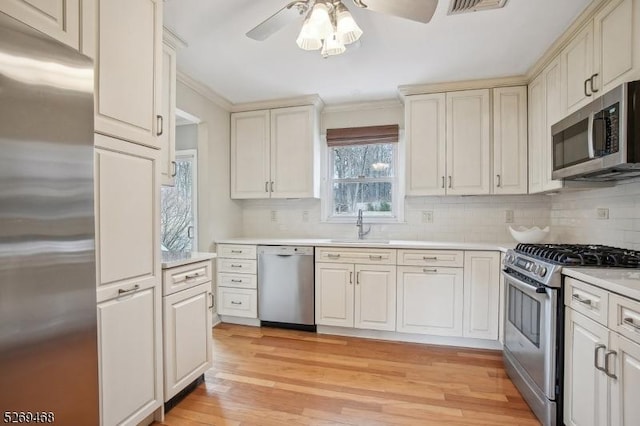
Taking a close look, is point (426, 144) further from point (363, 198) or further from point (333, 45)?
point (333, 45)

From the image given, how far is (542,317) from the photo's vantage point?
1777 millimetres

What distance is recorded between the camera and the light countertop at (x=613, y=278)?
3.99 feet

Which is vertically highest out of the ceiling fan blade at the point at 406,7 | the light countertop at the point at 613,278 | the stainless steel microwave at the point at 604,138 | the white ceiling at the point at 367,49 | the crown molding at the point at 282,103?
the white ceiling at the point at 367,49

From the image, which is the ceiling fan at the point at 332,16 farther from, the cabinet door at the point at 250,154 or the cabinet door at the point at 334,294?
the cabinet door at the point at 334,294

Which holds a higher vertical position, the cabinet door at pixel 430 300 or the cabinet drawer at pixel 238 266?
the cabinet drawer at pixel 238 266

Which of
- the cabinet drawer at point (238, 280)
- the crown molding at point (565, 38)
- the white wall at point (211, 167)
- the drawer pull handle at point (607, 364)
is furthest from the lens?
the cabinet drawer at point (238, 280)

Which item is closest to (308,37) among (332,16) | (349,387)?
(332,16)

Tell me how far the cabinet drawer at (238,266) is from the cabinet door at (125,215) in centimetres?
156

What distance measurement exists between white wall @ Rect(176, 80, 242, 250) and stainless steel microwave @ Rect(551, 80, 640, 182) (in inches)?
121

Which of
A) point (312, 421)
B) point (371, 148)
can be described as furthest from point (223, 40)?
point (312, 421)

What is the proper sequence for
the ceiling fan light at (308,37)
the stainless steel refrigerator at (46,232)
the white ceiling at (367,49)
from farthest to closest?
the white ceiling at (367,49) → the ceiling fan light at (308,37) → the stainless steel refrigerator at (46,232)

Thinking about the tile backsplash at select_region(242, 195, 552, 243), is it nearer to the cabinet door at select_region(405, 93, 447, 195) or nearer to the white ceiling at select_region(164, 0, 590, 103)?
the cabinet door at select_region(405, 93, 447, 195)

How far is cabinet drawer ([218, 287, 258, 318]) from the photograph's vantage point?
10.7 feet

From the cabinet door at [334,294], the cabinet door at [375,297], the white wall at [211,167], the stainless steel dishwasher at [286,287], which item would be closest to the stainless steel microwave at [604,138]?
the cabinet door at [375,297]
